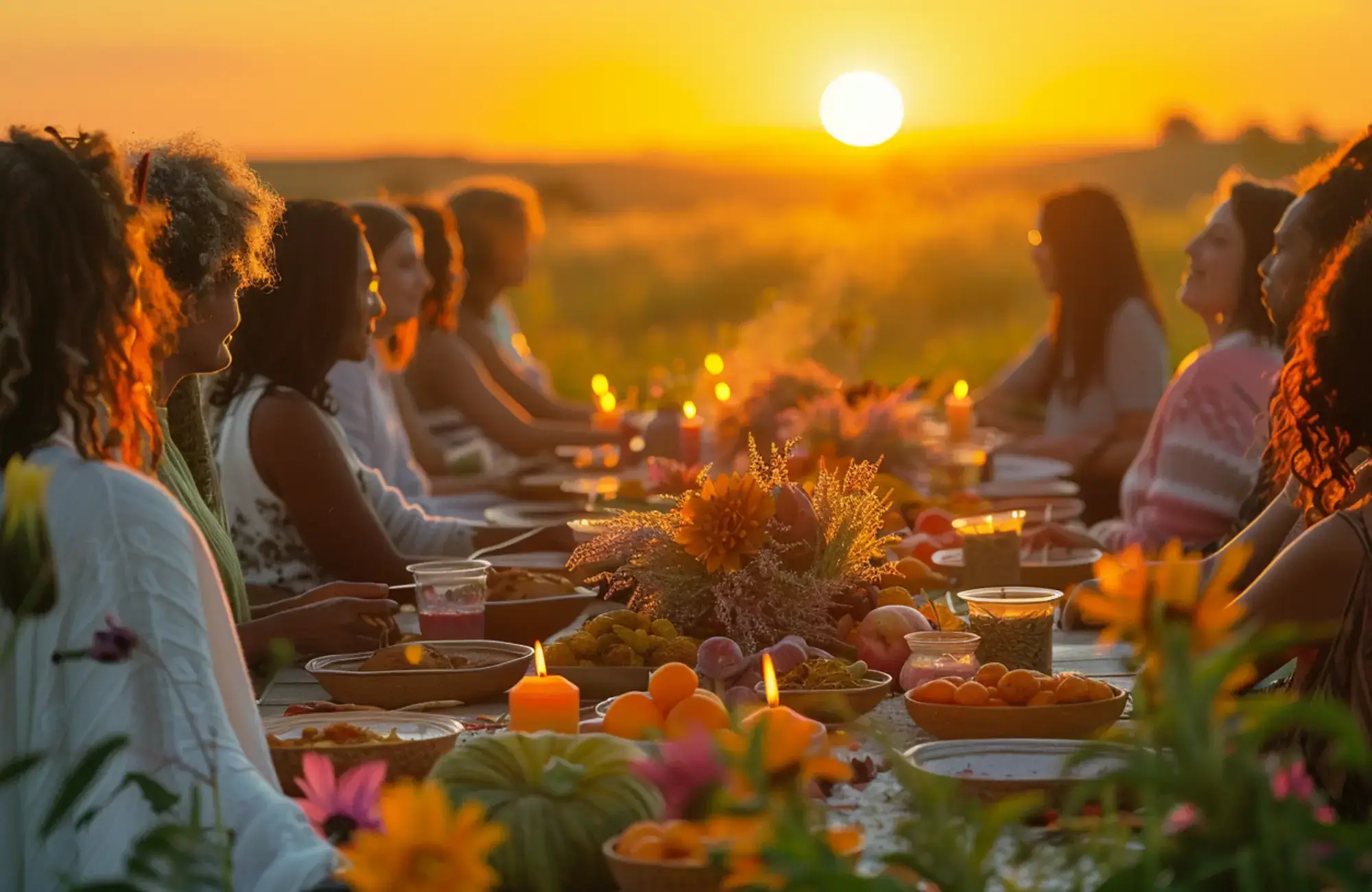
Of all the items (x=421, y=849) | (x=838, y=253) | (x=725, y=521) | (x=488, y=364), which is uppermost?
(x=421, y=849)

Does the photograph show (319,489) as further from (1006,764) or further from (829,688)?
(1006,764)

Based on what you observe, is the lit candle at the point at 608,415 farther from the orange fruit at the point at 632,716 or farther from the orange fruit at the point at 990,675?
the orange fruit at the point at 632,716

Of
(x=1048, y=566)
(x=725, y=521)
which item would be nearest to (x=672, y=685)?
(x=725, y=521)

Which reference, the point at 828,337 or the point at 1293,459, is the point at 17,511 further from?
the point at 828,337

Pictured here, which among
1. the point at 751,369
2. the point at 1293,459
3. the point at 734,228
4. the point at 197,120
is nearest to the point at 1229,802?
the point at 1293,459

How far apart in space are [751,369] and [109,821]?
4.20m

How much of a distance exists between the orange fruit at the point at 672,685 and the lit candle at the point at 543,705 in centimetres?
12

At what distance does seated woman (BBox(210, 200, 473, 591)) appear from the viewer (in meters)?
4.06

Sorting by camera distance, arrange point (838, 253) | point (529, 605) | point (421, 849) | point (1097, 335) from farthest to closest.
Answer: point (838, 253) → point (1097, 335) → point (529, 605) → point (421, 849)

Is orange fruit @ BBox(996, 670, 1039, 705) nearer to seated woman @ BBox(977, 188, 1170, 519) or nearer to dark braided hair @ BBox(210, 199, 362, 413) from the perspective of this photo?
dark braided hair @ BBox(210, 199, 362, 413)

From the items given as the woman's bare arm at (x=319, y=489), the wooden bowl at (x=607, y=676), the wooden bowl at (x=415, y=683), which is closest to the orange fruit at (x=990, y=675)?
the wooden bowl at (x=607, y=676)

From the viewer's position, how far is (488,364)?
8.41 metres

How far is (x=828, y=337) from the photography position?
6.96m

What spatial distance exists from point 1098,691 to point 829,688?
364 mm
